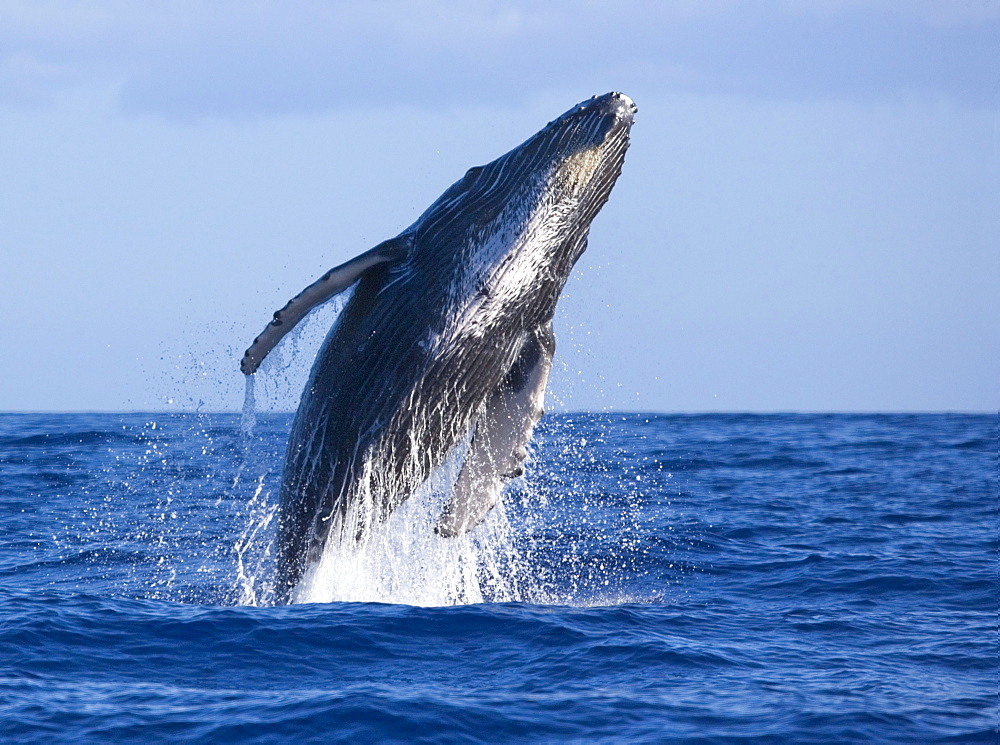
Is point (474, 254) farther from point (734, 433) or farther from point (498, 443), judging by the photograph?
point (734, 433)

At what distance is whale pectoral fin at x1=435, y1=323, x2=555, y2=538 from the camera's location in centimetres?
1165

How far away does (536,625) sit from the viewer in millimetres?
11039

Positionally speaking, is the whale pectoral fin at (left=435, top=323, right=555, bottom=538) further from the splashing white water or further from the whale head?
the whale head

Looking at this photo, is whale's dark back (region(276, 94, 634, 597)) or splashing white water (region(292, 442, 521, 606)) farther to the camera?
splashing white water (region(292, 442, 521, 606))

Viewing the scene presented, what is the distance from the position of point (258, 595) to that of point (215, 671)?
2729 millimetres

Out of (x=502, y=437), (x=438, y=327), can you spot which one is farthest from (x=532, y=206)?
(x=502, y=437)

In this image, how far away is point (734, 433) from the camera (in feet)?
130

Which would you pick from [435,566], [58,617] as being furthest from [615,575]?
[58,617]

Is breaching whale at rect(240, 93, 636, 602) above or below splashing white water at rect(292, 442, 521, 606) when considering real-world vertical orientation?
above

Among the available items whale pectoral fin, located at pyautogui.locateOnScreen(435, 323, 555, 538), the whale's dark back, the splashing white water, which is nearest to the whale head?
the whale's dark back

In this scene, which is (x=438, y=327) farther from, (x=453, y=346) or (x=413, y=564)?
(x=413, y=564)

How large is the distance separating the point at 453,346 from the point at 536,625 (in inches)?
108

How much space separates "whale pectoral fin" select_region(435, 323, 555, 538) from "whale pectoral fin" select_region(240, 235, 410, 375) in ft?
6.29

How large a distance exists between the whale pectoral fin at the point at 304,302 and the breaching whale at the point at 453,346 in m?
0.05
